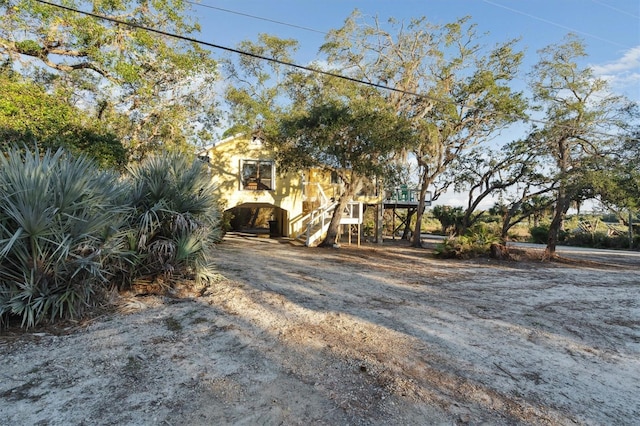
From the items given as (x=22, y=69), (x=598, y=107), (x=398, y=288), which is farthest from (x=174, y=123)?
(x=598, y=107)

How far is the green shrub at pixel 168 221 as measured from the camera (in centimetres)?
546

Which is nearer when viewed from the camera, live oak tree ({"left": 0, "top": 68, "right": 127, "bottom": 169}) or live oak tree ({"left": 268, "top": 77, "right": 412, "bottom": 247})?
live oak tree ({"left": 0, "top": 68, "right": 127, "bottom": 169})

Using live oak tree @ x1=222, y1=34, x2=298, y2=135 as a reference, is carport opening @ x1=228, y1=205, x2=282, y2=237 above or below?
below

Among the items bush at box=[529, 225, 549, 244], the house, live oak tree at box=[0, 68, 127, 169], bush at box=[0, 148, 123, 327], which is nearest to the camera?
bush at box=[0, 148, 123, 327]

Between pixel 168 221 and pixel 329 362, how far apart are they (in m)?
3.89

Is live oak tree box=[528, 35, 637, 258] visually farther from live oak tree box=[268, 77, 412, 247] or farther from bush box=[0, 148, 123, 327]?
bush box=[0, 148, 123, 327]

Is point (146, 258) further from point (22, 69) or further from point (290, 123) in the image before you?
point (22, 69)

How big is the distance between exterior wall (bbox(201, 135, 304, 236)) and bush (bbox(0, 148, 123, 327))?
12.0 m

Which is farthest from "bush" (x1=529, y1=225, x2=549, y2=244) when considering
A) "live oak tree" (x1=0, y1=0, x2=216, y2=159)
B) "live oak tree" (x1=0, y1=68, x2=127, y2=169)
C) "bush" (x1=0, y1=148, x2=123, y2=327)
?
"bush" (x1=0, y1=148, x2=123, y2=327)

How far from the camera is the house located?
16406mm

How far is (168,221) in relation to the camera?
19.1ft

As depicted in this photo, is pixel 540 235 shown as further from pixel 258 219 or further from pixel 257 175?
pixel 258 219

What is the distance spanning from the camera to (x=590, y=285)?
7.58 m

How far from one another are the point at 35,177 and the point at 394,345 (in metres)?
4.63
